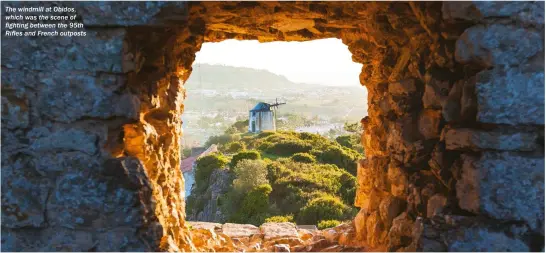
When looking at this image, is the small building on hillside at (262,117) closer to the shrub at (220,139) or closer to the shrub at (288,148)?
the shrub at (220,139)

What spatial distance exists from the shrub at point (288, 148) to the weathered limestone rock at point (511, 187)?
17.0 meters

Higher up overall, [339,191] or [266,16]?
[266,16]

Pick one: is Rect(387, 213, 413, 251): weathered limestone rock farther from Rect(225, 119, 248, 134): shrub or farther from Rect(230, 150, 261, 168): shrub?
Rect(225, 119, 248, 134): shrub

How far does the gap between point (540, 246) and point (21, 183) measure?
99.5 inches

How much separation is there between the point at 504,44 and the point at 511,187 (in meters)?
0.68

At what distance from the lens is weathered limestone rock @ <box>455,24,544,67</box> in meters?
2.34

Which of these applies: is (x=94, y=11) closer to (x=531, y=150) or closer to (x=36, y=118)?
(x=36, y=118)

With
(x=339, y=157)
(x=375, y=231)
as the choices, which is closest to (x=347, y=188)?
(x=339, y=157)

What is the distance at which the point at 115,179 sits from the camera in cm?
244

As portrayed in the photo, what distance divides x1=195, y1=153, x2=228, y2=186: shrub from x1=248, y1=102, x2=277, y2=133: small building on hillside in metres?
8.39

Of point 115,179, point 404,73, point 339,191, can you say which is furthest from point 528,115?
point 339,191

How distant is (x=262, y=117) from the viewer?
2545 centimetres

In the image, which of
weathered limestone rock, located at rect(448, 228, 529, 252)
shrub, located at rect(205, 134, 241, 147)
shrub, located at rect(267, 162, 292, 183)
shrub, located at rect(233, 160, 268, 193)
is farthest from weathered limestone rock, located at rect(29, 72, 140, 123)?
shrub, located at rect(205, 134, 241, 147)

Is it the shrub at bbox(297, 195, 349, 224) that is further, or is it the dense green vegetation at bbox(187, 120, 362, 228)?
the dense green vegetation at bbox(187, 120, 362, 228)
